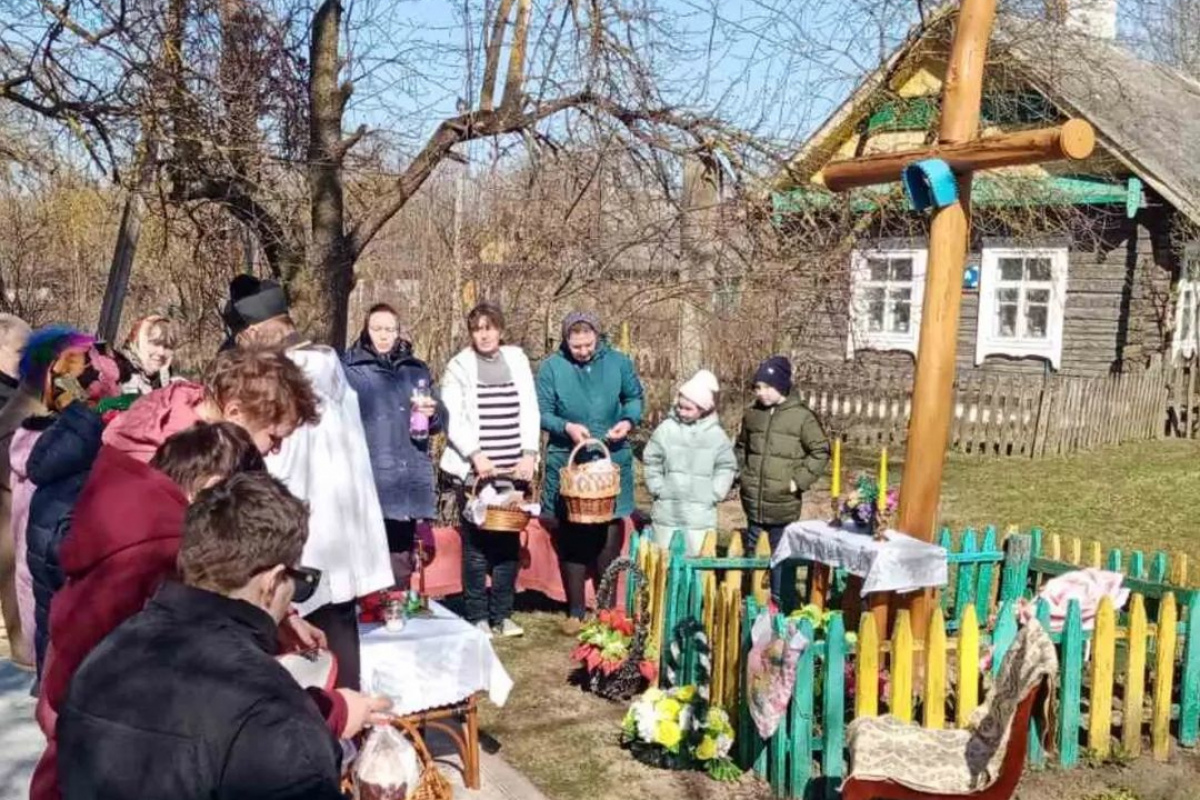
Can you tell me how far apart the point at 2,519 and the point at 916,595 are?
13.9 ft

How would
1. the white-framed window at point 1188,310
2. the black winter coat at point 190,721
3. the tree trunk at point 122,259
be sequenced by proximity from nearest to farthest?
the black winter coat at point 190,721 < the tree trunk at point 122,259 < the white-framed window at point 1188,310

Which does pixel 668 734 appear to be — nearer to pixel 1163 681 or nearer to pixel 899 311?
pixel 1163 681

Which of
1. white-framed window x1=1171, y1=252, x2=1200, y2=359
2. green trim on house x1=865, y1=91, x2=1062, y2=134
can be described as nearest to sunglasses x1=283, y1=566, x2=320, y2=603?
green trim on house x1=865, y1=91, x2=1062, y2=134

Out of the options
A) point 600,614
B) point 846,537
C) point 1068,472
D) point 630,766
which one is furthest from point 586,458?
point 1068,472

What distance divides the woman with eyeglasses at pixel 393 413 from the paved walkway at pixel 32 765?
51.7 inches

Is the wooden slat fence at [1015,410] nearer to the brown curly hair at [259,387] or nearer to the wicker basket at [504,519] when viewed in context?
the wicker basket at [504,519]

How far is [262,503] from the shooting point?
2230 mm

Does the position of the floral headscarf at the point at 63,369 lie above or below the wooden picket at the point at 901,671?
above

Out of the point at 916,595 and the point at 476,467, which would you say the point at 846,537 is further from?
the point at 476,467

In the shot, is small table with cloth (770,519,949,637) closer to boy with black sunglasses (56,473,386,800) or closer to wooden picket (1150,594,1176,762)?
wooden picket (1150,594,1176,762)

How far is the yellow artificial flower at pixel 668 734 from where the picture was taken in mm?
4652

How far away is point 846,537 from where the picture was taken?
18.1 feet

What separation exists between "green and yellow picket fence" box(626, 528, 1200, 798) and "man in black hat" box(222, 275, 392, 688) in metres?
1.52

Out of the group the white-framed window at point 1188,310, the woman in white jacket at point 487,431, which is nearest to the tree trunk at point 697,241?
the woman in white jacket at point 487,431
